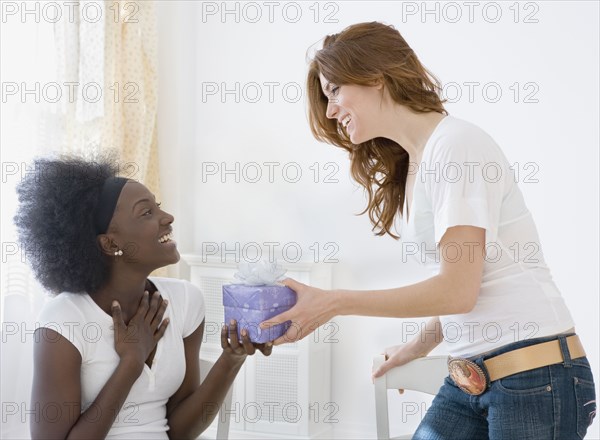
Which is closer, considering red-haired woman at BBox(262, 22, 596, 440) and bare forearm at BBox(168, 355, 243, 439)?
red-haired woman at BBox(262, 22, 596, 440)

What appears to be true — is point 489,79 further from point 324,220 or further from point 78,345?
point 78,345

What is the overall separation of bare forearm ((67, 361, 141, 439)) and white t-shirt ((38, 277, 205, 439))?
2 cm

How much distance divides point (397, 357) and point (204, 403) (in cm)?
53

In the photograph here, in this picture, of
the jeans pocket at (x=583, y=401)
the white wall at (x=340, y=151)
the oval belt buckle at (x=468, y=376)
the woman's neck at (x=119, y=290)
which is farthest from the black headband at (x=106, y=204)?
the white wall at (x=340, y=151)

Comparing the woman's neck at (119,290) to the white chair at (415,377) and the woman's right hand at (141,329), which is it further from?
the white chair at (415,377)

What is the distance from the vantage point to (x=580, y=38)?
2.84 m

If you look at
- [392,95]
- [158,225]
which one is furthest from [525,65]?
[158,225]

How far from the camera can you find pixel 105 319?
1844 millimetres

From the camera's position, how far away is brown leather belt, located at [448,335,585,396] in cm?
138

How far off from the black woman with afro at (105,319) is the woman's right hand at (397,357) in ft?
1.31

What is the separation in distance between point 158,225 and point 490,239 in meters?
0.87

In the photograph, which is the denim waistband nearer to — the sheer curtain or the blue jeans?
the blue jeans

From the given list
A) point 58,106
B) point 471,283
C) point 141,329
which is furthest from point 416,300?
point 58,106

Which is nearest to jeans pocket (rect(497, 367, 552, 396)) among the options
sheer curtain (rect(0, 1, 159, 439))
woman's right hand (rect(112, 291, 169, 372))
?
woman's right hand (rect(112, 291, 169, 372))
